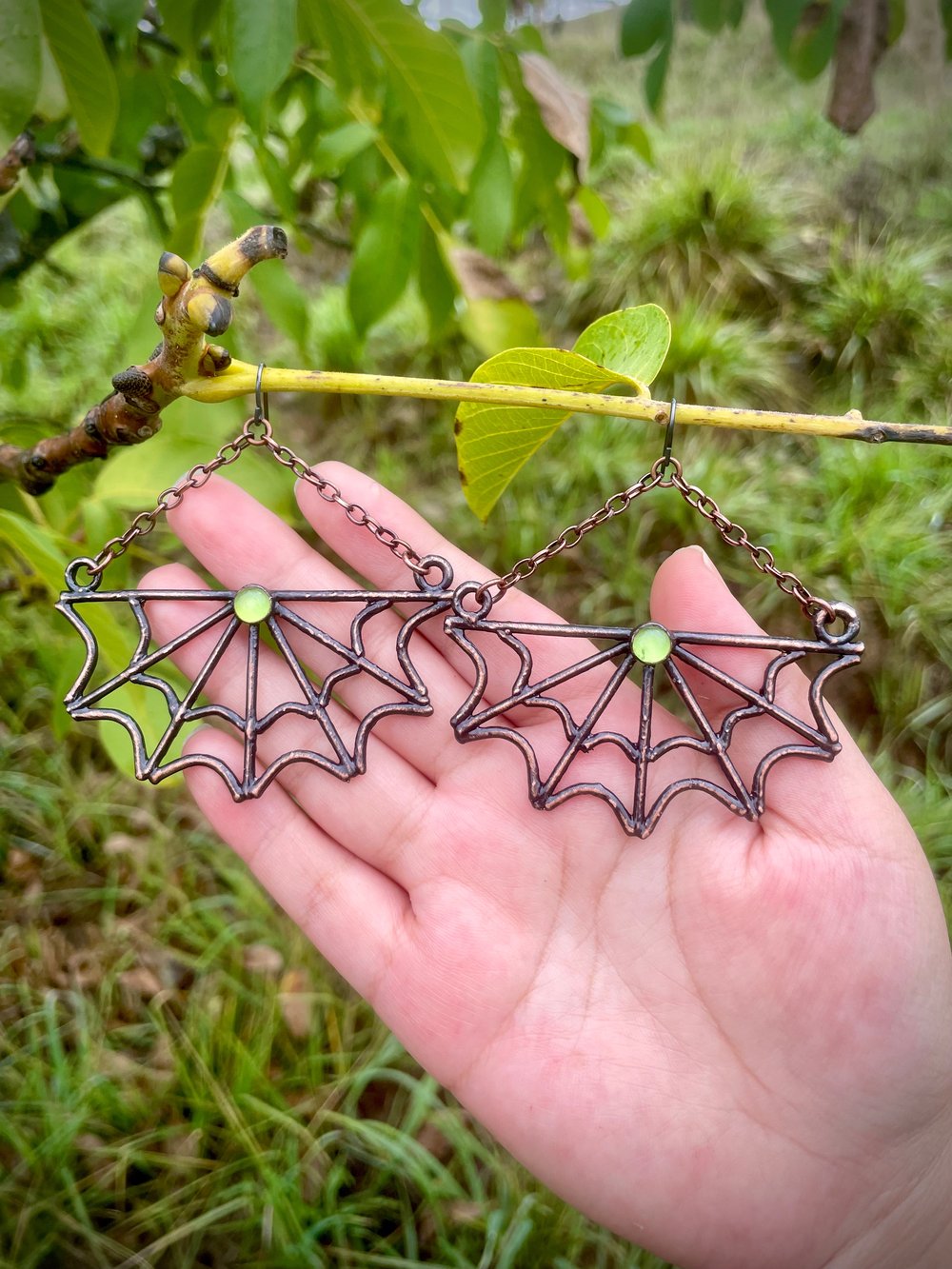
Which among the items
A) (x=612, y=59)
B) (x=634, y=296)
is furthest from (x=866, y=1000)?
(x=612, y=59)

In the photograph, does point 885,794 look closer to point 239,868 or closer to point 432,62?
point 432,62

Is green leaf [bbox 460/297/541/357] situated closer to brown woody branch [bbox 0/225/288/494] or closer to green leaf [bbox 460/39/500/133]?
green leaf [bbox 460/39/500/133]

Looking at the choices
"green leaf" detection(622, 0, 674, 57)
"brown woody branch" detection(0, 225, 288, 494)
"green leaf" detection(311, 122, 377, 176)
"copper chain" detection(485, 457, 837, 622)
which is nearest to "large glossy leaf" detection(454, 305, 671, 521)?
"copper chain" detection(485, 457, 837, 622)

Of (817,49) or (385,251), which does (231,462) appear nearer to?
(385,251)

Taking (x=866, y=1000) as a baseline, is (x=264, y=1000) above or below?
below

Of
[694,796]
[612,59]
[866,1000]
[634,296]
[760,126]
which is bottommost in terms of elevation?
[866,1000]

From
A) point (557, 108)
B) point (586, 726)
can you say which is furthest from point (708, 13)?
point (586, 726)

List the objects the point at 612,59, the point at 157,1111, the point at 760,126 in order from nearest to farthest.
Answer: the point at 157,1111 → the point at 760,126 → the point at 612,59
